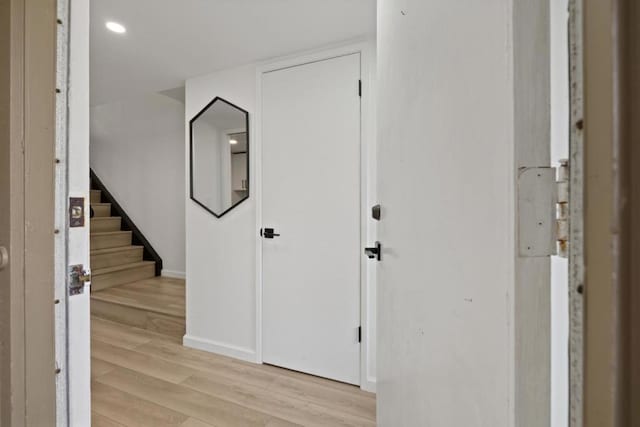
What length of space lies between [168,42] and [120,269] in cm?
250

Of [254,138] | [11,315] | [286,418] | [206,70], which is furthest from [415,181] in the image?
[206,70]

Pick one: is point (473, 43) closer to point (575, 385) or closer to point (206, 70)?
point (575, 385)

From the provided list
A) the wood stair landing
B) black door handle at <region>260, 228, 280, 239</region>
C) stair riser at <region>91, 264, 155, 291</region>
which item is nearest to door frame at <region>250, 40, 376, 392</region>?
black door handle at <region>260, 228, 280, 239</region>

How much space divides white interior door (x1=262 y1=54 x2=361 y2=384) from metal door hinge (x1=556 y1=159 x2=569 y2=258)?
4.78 ft

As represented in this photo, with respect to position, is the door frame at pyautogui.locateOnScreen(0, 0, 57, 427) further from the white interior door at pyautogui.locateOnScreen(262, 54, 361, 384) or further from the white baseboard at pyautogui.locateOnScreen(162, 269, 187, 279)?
the white baseboard at pyautogui.locateOnScreen(162, 269, 187, 279)

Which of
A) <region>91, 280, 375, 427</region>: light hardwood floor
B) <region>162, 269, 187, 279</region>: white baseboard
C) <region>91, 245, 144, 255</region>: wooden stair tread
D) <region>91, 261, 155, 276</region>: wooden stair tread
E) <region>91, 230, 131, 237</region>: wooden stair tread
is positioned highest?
<region>91, 230, 131, 237</region>: wooden stair tread

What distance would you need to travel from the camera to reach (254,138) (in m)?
Answer: 2.02

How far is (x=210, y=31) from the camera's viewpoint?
1652 mm

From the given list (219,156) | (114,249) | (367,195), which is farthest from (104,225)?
(367,195)

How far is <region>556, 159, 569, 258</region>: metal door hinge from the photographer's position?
28 centimetres

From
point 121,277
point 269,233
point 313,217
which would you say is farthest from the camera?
point 121,277

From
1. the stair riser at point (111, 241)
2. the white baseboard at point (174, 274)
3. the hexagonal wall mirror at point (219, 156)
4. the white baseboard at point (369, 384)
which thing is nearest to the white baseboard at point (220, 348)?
→ the white baseboard at point (369, 384)

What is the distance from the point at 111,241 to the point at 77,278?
11.1ft

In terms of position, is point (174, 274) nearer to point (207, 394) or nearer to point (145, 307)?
point (145, 307)
